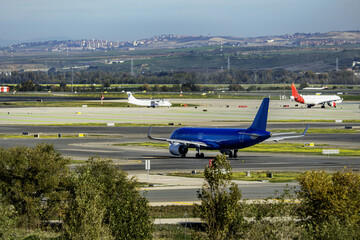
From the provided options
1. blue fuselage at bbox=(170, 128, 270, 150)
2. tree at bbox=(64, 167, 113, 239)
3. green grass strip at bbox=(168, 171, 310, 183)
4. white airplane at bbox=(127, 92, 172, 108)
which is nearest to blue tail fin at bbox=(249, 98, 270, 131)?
blue fuselage at bbox=(170, 128, 270, 150)

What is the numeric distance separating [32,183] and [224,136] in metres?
36.3

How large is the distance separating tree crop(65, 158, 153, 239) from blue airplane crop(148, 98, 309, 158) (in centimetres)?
3087

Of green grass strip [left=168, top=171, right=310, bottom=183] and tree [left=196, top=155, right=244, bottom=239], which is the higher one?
tree [left=196, top=155, right=244, bottom=239]

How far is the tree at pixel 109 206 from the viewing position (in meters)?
31.6

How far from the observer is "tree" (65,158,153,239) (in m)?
31.6

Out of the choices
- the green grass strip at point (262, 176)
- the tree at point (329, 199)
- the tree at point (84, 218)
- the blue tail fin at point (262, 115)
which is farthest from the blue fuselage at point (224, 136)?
the tree at point (84, 218)

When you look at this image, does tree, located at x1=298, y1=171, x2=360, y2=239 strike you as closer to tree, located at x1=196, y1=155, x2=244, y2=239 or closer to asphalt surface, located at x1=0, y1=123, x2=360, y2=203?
tree, located at x1=196, y1=155, x2=244, y2=239

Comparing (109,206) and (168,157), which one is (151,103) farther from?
(109,206)

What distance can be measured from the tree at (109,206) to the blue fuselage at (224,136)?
30694mm

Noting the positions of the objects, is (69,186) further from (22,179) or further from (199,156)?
(199,156)

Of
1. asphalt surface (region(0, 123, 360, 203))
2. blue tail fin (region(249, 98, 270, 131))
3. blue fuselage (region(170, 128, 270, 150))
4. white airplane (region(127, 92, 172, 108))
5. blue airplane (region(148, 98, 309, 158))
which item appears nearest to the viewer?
asphalt surface (region(0, 123, 360, 203))

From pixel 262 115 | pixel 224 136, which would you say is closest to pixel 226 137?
pixel 224 136

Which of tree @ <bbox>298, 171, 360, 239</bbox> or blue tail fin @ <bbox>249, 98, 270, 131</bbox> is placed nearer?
tree @ <bbox>298, 171, 360, 239</bbox>

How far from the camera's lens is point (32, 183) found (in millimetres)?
45125
